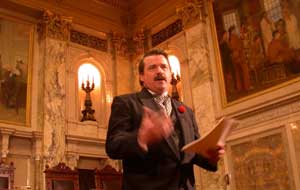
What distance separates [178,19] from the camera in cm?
1292

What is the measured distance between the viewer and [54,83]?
12.2 meters

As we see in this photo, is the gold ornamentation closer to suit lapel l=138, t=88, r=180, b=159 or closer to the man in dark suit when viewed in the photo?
the man in dark suit

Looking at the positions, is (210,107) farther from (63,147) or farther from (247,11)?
(63,147)

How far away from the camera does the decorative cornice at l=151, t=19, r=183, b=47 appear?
511 inches

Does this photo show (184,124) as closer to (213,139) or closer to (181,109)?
(181,109)

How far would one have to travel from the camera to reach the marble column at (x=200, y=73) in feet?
35.5

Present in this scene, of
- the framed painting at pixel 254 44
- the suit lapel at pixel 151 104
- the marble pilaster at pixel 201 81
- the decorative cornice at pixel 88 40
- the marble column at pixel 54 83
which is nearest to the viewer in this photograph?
the suit lapel at pixel 151 104

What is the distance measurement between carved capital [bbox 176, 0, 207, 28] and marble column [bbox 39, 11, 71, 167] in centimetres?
402

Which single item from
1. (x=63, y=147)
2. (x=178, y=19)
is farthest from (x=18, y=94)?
(x=178, y=19)

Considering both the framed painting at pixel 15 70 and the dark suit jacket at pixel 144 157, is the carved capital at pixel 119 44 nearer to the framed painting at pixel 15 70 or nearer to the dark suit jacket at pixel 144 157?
the framed painting at pixel 15 70

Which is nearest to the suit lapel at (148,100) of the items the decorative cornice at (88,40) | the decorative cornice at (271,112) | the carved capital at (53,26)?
the decorative cornice at (271,112)

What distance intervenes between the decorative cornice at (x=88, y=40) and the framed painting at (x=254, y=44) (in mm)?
4562

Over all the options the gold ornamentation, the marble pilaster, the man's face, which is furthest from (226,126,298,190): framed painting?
the man's face

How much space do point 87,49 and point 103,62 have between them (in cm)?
77
